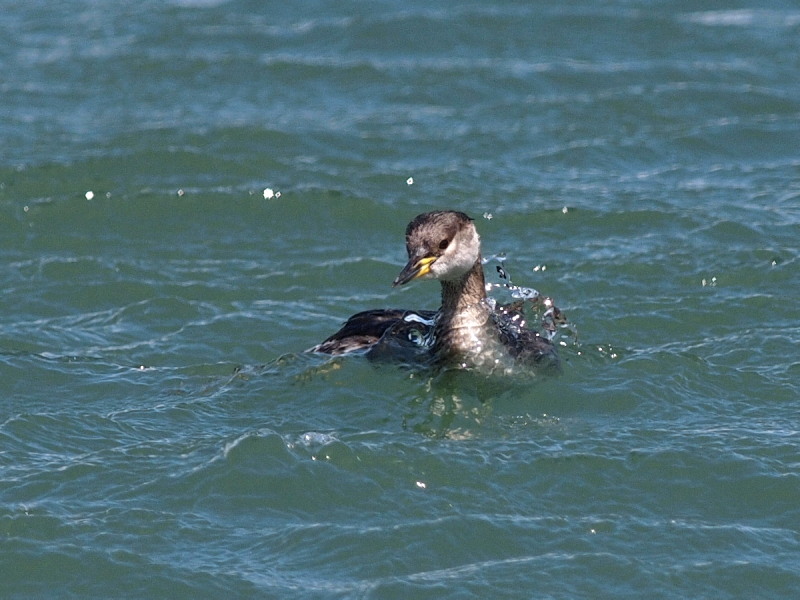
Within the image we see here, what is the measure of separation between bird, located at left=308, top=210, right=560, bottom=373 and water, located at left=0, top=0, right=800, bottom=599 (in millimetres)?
182

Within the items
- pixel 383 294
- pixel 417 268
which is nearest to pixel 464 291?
pixel 417 268

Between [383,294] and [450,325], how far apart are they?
2.49 m

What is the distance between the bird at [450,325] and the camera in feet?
33.7

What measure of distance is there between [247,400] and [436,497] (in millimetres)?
2014

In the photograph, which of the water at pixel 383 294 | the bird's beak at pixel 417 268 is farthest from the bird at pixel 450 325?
the water at pixel 383 294

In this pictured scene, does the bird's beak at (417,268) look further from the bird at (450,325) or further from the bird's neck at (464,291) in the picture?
the bird's neck at (464,291)

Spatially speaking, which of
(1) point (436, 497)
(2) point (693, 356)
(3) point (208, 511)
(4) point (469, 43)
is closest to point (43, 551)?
(3) point (208, 511)

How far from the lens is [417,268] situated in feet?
33.4

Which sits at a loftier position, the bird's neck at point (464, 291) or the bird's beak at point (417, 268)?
the bird's beak at point (417, 268)

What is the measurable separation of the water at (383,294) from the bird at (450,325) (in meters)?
0.18

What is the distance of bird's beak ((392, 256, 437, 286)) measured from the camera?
10.1 meters

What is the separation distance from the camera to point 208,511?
9.21 metres

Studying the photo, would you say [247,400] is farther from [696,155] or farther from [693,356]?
[696,155]

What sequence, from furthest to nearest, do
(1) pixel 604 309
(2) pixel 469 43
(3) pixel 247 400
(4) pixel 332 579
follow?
(2) pixel 469 43
(1) pixel 604 309
(3) pixel 247 400
(4) pixel 332 579
